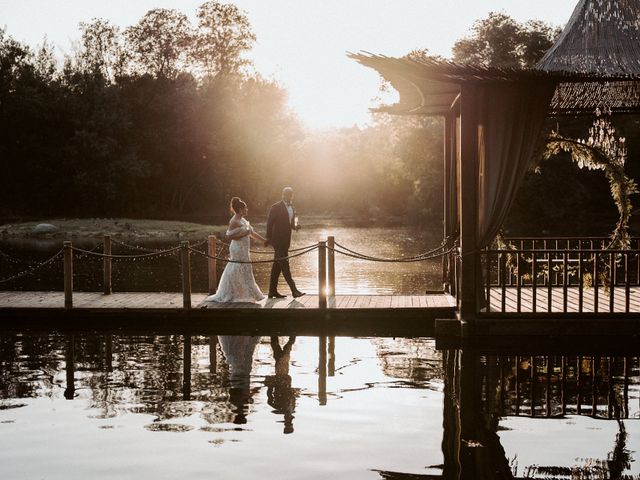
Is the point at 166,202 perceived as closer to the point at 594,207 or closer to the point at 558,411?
the point at 594,207

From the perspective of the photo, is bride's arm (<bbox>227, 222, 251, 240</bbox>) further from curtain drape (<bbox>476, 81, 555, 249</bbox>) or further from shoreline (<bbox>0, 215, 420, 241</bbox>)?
shoreline (<bbox>0, 215, 420, 241</bbox>)

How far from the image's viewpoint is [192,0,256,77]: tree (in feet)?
224

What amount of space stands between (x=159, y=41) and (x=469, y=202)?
5725 cm

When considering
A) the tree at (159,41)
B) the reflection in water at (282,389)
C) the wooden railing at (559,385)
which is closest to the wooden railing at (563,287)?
the wooden railing at (559,385)

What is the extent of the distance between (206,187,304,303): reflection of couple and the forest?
1517 inches

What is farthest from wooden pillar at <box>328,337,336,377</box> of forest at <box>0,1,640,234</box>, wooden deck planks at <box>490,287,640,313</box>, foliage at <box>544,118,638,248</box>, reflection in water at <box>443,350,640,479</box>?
forest at <box>0,1,640,234</box>

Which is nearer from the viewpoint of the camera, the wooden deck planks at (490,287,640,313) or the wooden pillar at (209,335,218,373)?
the wooden pillar at (209,335,218,373)

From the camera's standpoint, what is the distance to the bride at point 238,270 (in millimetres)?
16156

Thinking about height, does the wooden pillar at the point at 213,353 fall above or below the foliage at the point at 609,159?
below

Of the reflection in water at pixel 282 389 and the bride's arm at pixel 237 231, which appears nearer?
the reflection in water at pixel 282 389

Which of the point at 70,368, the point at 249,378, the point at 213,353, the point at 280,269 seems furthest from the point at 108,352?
the point at 280,269

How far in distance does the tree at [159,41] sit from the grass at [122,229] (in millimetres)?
15927

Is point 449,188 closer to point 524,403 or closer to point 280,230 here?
point 280,230

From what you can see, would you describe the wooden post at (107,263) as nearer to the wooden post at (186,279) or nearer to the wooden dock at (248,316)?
the wooden dock at (248,316)
